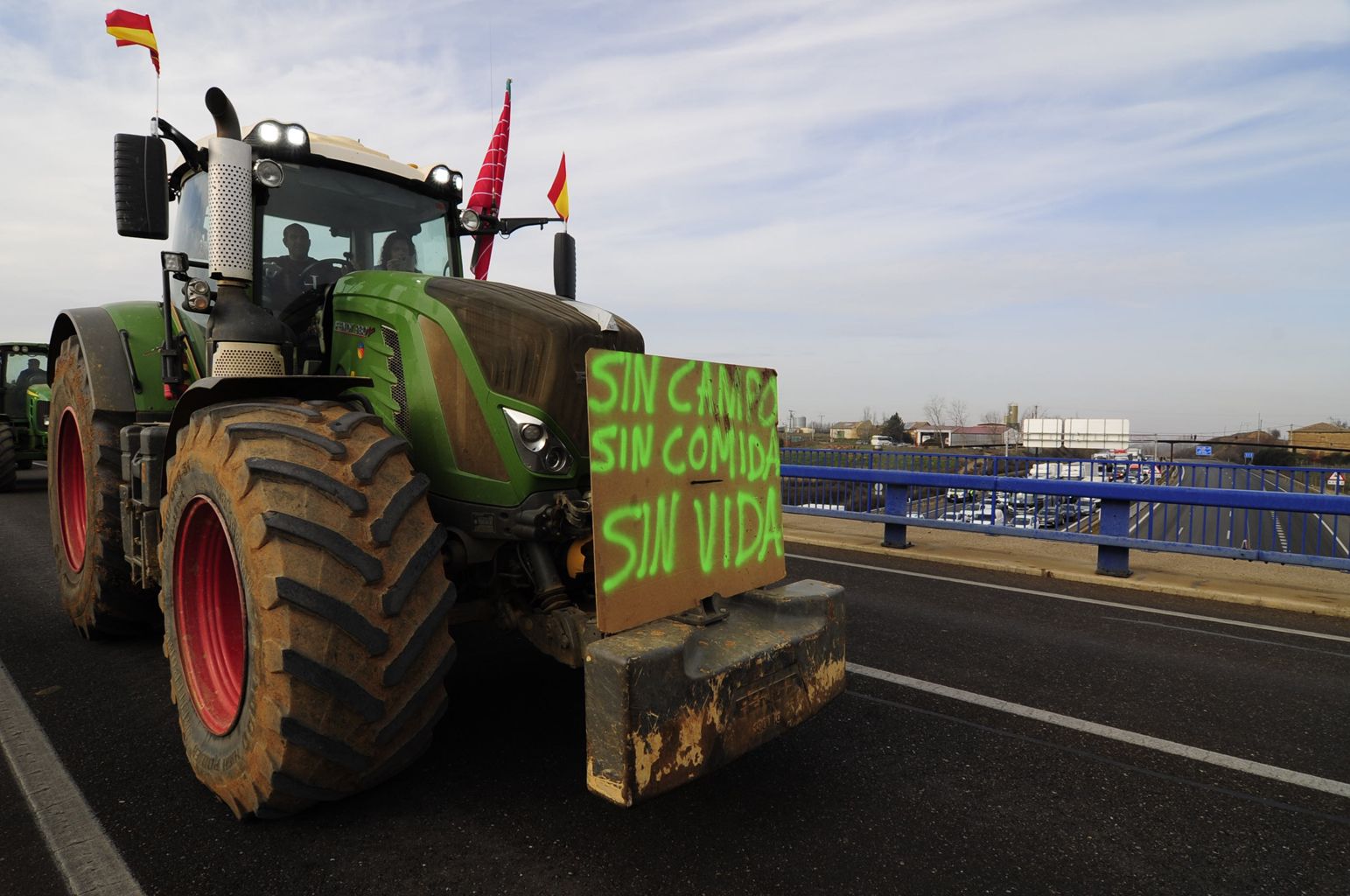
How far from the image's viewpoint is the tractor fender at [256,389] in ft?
10.1

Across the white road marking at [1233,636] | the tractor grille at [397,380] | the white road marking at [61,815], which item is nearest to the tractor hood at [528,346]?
the tractor grille at [397,380]

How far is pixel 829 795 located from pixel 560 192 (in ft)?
14.1

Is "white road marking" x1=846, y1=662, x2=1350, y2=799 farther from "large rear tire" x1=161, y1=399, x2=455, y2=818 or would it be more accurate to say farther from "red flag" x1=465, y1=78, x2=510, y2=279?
"red flag" x1=465, y1=78, x2=510, y2=279

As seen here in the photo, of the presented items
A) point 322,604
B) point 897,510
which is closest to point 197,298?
point 322,604

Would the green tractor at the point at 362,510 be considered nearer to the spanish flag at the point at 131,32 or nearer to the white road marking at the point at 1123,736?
the spanish flag at the point at 131,32

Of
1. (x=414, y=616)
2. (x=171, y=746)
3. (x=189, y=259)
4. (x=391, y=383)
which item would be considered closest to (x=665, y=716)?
(x=414, y=616)

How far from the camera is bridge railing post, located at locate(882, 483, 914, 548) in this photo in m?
8.83

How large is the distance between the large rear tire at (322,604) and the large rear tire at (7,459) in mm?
14319

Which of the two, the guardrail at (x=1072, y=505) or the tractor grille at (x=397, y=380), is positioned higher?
the tractor grille at (x=397, y=380)

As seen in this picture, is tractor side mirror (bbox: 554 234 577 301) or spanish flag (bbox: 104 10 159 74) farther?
tractor side mirror (bbox: 554 234 577 301)

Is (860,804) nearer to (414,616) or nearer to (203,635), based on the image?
(414,616)

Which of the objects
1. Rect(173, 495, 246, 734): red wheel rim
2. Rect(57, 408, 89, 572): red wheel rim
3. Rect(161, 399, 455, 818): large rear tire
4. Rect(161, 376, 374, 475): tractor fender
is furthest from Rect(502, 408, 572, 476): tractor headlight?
Rect(57, 408, 89, 572): red wheel rim

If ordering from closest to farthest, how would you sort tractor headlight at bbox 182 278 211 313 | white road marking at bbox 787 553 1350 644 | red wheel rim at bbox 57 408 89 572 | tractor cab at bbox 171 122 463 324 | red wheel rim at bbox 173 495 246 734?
red wheel rim at bbox 173 495 246 734 < tractor headlight at bbox 182 278 211 313 < tractor cab at bbox 171 122 463 324 < red wheel rim at bbox 57 408 89 572 < white road marking at bbox 787 553 1350 644

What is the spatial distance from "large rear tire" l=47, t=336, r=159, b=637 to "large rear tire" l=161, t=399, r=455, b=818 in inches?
84.7
